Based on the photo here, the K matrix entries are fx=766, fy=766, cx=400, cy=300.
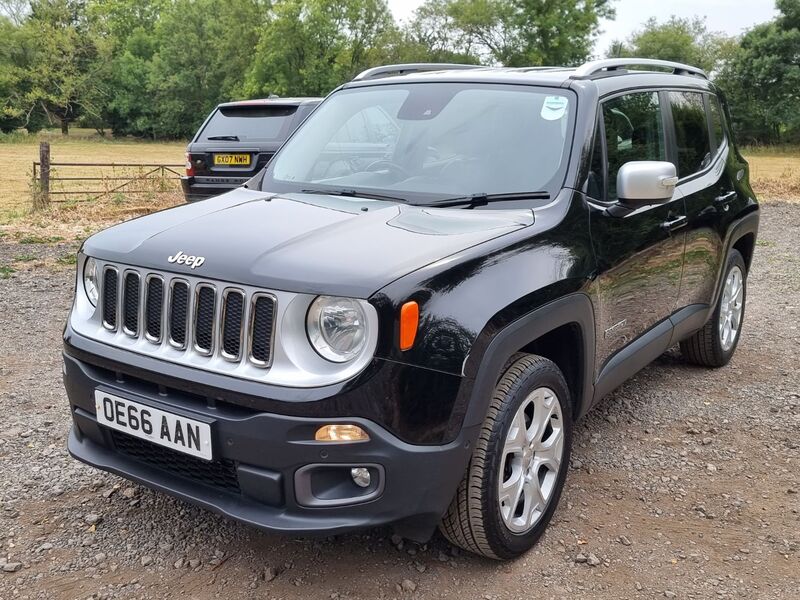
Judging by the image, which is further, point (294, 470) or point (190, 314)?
point (190, 314)

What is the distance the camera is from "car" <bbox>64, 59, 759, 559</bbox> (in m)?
2.35

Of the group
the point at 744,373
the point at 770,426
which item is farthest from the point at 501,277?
the point at 744,373

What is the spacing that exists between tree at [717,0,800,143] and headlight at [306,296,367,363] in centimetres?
4772

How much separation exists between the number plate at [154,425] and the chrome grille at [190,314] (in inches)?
8.8

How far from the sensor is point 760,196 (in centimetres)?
1656

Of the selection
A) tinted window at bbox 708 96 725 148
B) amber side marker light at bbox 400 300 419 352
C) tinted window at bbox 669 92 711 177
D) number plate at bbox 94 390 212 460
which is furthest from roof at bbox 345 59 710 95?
number plate at bbox 94 390 212 460

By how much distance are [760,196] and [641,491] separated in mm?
14981

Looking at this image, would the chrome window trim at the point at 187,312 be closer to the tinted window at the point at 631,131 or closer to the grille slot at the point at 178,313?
the grille slot at the point at 178,313

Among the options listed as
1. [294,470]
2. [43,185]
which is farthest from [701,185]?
[43,185]

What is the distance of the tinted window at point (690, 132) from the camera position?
4340mm

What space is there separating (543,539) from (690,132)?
266 cm

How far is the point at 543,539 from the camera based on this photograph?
309cm

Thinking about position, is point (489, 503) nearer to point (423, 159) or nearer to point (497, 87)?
point (423, 159)

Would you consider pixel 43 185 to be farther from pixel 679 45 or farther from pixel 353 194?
pixel 679 45
